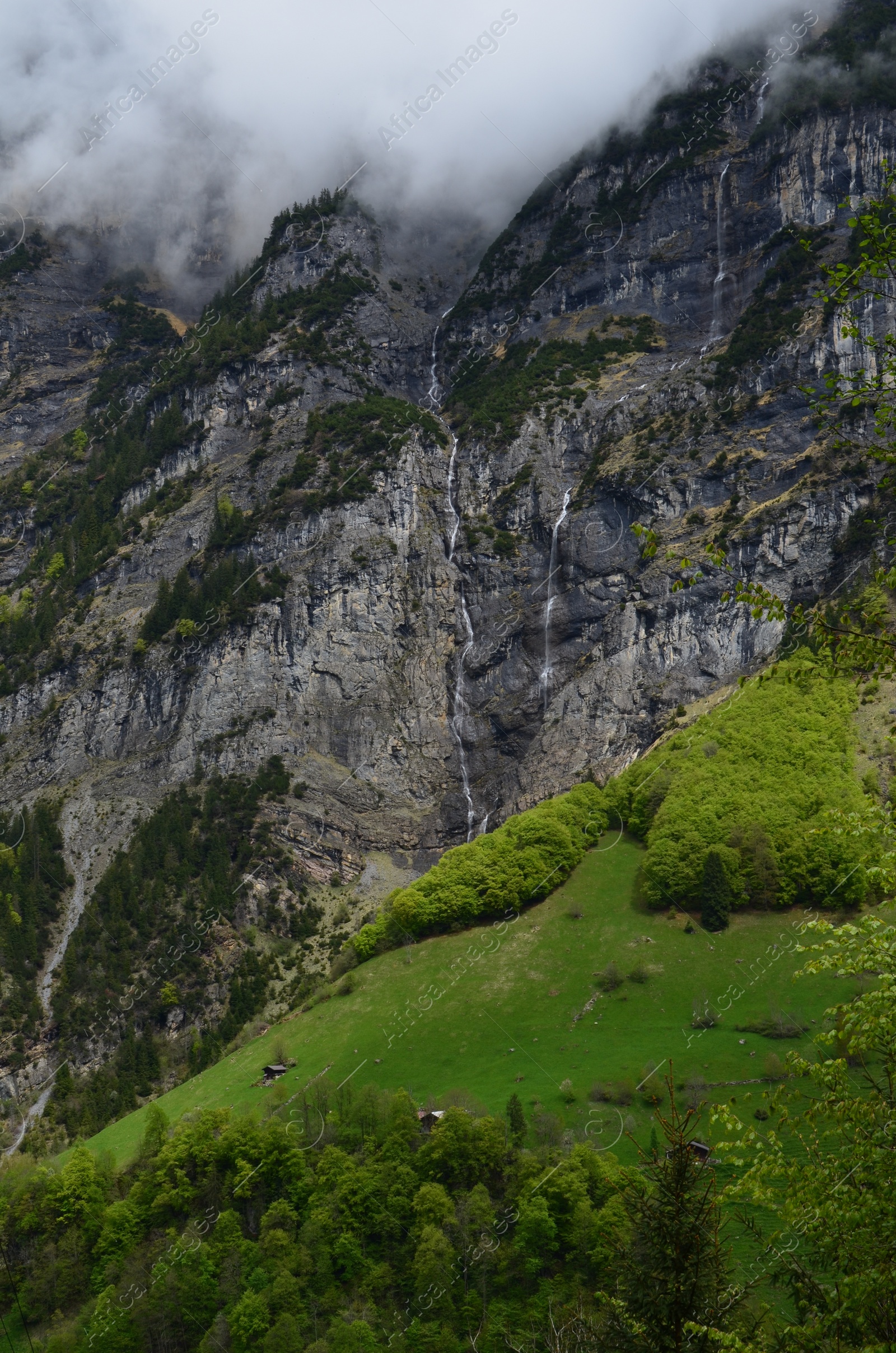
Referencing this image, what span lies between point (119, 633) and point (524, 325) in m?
89.0

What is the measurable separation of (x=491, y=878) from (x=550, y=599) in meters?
55.7

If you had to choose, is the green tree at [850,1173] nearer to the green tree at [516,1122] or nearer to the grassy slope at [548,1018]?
the grassy slope at [548,1018]

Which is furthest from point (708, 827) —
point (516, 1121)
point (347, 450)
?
point (347, 450)

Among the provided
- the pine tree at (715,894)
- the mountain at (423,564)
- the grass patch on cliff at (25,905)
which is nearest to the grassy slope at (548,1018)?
the pine tree at (715,894)

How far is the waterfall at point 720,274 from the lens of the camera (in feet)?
585

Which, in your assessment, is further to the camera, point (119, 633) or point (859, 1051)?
point (119, 633)

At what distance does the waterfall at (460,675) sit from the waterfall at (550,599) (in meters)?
12.0

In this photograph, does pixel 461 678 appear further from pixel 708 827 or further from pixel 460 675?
pixel 708 827

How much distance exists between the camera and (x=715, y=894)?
327ft

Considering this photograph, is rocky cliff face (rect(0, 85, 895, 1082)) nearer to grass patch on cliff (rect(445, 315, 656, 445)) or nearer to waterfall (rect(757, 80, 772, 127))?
waterfall (rect(757, 80, 772, 127))

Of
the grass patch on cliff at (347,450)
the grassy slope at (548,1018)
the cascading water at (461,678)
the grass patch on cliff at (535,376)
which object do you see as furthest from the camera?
the grass patch on cliff at (535,376)

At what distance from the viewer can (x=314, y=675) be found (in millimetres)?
153625

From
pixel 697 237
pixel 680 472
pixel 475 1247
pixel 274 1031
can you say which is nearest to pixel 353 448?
pixel 680 472

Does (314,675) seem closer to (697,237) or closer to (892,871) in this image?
(697,237)
